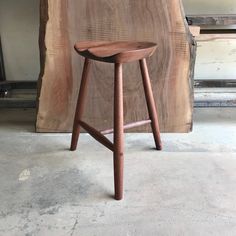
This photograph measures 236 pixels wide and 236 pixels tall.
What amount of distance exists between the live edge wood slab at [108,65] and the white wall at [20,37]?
2.04 feet

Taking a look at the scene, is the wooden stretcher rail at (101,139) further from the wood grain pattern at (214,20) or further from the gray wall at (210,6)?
the gray wall at (210,6)

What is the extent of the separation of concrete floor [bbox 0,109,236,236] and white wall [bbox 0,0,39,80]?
25.6 inches

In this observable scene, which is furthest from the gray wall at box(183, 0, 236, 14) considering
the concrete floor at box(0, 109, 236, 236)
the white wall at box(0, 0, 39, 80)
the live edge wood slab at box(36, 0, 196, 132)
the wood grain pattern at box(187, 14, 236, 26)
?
the white wall at box(0, 0, 39, 80)

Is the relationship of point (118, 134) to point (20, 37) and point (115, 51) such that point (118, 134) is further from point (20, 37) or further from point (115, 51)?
point (20, 37)

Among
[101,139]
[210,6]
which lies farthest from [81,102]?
[210,6]

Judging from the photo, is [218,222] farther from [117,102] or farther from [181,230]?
[117,102]

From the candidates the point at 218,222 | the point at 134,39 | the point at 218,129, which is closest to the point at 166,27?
the point at 134,39

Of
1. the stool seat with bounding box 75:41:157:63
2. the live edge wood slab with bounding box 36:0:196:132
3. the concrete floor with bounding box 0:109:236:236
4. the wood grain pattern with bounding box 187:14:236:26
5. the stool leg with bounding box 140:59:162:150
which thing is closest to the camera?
the concrete floor with bounding box 0:109:236:236

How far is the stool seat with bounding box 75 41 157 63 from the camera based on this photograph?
145 centimetres

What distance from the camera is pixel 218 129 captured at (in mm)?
2189

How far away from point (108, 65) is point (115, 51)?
1.42 ft

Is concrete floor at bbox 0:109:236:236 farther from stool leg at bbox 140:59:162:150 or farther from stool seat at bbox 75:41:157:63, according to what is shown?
stool seat at bbox 75:41:157:63

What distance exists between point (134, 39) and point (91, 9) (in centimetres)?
29

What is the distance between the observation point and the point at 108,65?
2.02 metres
